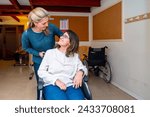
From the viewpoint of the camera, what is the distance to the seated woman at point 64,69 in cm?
193

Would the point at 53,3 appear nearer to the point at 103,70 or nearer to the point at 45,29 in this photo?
the point at 103,70

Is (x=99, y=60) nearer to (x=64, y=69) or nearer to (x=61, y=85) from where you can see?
(x=64, y=69)

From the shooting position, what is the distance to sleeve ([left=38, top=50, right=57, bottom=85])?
1963 mm

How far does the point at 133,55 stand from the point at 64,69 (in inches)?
88.7

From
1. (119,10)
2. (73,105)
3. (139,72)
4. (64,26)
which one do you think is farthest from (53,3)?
(73,105)

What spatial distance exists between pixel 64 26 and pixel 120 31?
3.05 m

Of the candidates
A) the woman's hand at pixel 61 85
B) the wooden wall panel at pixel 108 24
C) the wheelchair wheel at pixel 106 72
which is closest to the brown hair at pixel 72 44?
the woman's hand at pixel 61 85

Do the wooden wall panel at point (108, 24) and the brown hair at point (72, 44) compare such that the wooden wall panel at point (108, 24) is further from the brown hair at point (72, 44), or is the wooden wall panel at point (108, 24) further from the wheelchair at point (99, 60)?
the brown hair at point (72, 44)

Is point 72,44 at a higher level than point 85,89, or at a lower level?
higher

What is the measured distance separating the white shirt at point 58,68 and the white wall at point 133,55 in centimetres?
182

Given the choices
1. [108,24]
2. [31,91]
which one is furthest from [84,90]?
[108,24]

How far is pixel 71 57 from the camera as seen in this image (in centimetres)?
207

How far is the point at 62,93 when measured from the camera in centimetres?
187

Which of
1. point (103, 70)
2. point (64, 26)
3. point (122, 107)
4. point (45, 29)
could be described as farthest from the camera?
point (64, 26)
